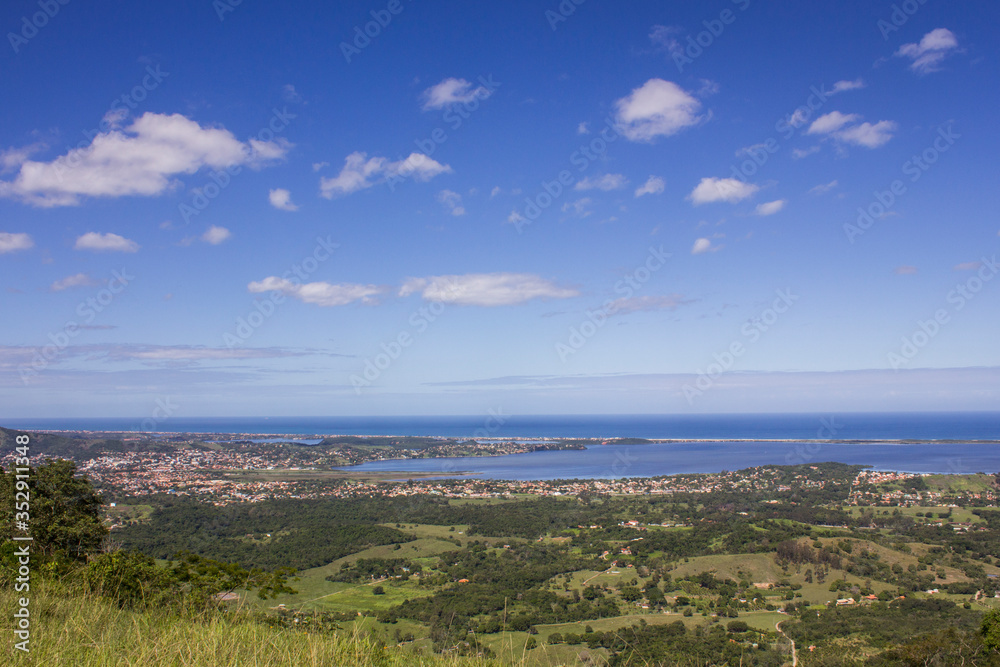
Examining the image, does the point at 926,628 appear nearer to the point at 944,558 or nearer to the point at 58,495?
the point at 944,558

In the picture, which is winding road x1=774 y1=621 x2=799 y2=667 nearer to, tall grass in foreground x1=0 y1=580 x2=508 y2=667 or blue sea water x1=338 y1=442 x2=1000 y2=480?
tall grass in foreground x1=0 y1=580 x2=508 y2=667

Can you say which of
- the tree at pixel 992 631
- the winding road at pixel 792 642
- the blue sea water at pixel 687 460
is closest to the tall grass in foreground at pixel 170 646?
the winding road at pixel 792 642

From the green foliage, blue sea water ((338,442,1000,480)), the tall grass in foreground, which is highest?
the tall grass in foreground

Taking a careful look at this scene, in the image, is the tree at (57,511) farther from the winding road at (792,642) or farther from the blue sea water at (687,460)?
the blue sea water at (687,460)

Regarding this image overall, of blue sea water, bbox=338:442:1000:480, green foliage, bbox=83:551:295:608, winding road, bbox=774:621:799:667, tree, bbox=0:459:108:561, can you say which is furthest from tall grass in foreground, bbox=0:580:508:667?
blue sea water, bbox=338:442:1000:480

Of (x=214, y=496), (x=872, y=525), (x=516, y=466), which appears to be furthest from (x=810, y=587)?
(x=516, y=466)
